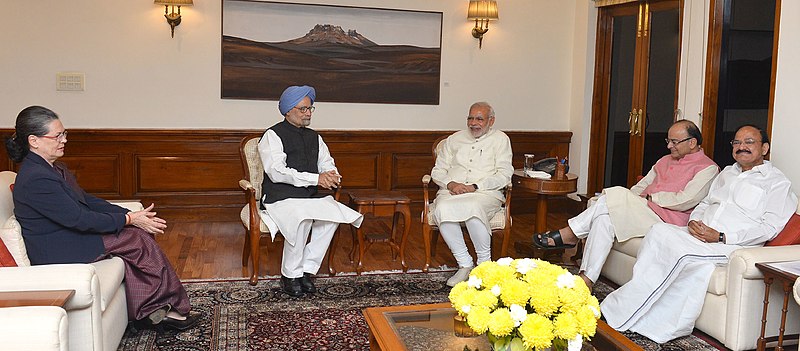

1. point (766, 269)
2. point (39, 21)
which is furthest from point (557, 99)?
point (39, 21)

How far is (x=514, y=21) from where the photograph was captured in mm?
7129

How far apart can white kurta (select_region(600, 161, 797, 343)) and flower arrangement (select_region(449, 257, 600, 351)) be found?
1640 mm

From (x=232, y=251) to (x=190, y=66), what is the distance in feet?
5.98

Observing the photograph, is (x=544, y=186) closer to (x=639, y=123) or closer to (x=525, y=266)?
(x=639, y=123)

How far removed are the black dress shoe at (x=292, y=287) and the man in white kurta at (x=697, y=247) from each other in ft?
5.77

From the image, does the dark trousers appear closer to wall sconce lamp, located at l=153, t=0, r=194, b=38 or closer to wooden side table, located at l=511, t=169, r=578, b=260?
wooden side table, located at l=511, t=169, r=578, b=260

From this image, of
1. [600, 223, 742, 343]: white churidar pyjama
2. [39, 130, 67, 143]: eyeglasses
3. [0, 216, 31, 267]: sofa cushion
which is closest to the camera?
[0, 216, 31, 267]: sofa cushion

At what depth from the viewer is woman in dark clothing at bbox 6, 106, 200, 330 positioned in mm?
3254

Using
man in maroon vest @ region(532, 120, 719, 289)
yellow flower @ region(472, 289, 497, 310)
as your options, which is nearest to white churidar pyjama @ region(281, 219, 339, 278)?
man in maroon vest @ region(532, 120, 719, 289)

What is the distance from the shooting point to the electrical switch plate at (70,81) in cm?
622

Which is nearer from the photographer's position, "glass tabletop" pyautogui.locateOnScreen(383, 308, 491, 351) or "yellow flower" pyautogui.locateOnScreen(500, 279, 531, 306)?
"yellow flower" pyautogui.locateOnScreen(500, 279, 531, 306)

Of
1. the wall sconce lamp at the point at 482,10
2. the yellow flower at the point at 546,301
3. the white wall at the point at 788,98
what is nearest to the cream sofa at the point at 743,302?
the white wall at the point at 788,98

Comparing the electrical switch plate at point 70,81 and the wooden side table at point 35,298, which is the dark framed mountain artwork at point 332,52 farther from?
the wooden side table at point 35,298

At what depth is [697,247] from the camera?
12.7 ft
